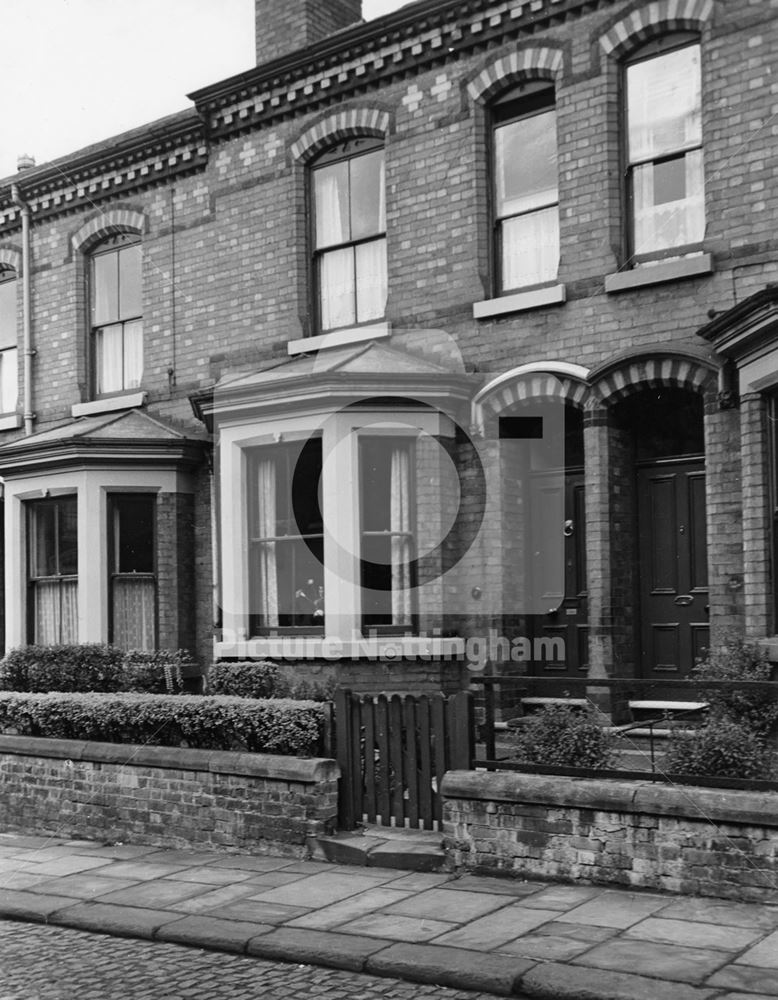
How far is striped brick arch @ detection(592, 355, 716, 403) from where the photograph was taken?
34.4ft

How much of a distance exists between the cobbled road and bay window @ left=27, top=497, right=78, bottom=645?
776 cm

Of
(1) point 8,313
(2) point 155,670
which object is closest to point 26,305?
(1) point 8,313

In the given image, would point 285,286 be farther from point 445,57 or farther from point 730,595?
point 730,595

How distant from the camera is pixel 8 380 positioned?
56.1ft

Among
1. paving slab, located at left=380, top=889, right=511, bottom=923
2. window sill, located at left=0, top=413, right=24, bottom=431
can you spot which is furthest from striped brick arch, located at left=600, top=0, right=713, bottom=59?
window sill, located at left=0, top=413, right=24, bottom=431

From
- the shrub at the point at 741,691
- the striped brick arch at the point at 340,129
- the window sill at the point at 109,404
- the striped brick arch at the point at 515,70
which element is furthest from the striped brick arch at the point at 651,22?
the window sill at the point at 109,404

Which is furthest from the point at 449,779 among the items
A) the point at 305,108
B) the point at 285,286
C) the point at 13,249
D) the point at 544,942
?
the point at 13,249

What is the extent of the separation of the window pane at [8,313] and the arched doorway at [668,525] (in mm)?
9673

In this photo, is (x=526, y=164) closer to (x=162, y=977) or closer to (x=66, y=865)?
(x=66, y=865)

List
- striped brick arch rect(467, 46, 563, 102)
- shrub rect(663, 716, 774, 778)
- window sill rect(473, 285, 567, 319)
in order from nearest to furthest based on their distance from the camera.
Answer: shrub rect(663, 716, 774, 778)
window sill rect(473, 285, 567, 319)
striped brick arch rect(467, 46, 563, 102)

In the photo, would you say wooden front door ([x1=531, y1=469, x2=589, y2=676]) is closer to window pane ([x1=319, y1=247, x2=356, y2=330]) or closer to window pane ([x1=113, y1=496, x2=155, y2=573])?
window pane ([x1=319, y1=247, x2=356, y2=330])

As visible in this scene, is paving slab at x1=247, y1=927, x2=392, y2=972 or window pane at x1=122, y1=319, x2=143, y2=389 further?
window pane at x1=122, y1=319, x2=143, y2=389

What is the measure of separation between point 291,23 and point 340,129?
217cm

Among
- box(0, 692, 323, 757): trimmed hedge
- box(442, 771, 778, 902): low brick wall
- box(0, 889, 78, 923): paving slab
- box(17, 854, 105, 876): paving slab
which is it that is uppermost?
box(0, 692, 323, 757): trimmed hedge
